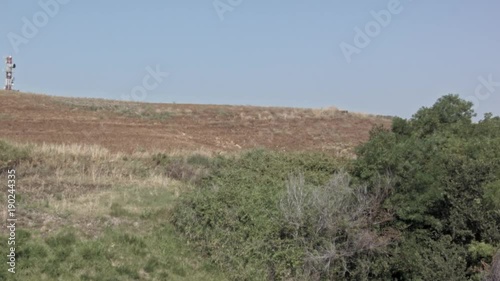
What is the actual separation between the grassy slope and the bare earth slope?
5.32 meters

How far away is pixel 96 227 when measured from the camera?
39.7 feet

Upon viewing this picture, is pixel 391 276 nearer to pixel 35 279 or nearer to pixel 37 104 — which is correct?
pixel 35 279

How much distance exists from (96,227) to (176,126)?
16569 millimetres

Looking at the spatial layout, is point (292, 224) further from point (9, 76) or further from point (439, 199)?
Answer: point (9, 76)

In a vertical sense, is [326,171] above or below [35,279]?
above

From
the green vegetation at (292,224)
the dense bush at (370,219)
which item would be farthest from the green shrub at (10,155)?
the dense bush at (370,219)

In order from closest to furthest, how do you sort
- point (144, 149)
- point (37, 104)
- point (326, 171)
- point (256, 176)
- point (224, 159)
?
point (256, 176) < point (326, 171) < point (224, 159) < point (144, 149) < point (37, 104)

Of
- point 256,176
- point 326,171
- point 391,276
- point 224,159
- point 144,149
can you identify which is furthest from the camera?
point 144,149

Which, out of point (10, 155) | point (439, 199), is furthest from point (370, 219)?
point (10, 155)

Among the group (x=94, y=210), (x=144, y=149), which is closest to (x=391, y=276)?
(x=94, y=210)

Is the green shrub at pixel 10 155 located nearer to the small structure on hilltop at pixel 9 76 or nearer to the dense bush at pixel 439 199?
the dense bush at pixel 439 199

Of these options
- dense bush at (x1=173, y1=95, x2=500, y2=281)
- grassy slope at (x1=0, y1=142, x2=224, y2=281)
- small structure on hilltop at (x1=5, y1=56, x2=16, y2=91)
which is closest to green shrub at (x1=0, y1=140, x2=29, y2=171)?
grassy slope at (x1=0, y1=142, x2=224, y2=281)

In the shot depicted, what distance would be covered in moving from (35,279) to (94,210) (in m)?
3.19

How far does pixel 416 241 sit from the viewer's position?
1293 cm
